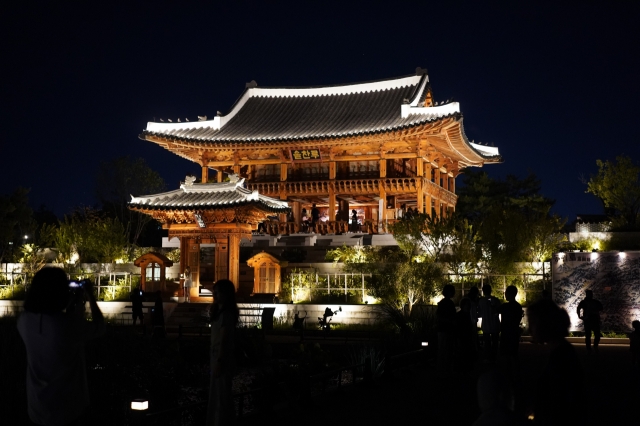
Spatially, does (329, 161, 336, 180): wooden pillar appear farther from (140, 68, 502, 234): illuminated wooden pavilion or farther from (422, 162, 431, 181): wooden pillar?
(422, 162, 431, 181): wooden pillar

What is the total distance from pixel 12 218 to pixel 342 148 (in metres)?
16.8

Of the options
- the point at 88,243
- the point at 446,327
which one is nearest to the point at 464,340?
the point at 446,327

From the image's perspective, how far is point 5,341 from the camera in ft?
31.7

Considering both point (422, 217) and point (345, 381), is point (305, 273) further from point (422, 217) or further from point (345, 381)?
point (345, 381)

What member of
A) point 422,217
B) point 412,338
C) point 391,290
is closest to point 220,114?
point 422,217

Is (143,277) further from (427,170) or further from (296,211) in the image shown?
(427,170)

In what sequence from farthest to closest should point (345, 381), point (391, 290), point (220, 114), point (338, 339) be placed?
1. point (220, 114)
2. point (391, 290)
3. point (338, 339)
4. point (345, 381)

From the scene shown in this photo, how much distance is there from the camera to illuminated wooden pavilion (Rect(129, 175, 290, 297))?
28.2 m

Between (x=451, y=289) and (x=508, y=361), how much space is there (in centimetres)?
146

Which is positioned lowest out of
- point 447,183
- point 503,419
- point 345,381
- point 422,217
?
point 345,381

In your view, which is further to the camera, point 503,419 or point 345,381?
point 345,381

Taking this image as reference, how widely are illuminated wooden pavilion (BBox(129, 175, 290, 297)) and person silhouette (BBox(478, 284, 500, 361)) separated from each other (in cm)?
1480

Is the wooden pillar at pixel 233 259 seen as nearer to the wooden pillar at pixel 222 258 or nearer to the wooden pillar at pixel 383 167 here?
the wooden pillar at pixel 222 258

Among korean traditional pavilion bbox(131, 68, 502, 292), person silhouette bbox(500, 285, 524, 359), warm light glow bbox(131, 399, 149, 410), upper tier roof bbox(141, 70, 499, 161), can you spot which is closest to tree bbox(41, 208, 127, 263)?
korean traditional pavilion bbox(131, 68, 502, 292)
